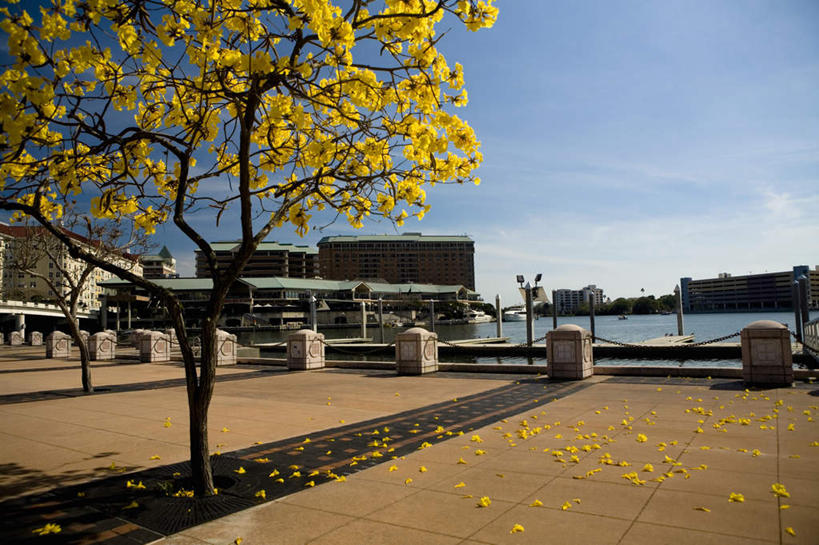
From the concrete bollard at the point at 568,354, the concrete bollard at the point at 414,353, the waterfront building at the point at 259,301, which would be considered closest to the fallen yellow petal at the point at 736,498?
the concrete bollard at the point at 568,354

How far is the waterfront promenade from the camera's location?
4.58 m

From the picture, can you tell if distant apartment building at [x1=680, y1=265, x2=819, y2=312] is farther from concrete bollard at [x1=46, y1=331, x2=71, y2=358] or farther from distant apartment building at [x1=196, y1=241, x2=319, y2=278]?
concrete bollard at [x1=46, y1=331, x2=71, y2=358]

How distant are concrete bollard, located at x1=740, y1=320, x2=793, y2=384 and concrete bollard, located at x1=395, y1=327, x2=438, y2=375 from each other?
8853mm

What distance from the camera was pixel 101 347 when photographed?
28.7 meters

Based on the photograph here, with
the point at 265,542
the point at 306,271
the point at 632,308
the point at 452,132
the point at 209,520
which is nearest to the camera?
the point at 265,542

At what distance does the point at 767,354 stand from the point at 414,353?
961cm

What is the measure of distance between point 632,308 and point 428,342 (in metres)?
193

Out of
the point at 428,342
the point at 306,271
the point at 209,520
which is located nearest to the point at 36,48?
the point at 209,520

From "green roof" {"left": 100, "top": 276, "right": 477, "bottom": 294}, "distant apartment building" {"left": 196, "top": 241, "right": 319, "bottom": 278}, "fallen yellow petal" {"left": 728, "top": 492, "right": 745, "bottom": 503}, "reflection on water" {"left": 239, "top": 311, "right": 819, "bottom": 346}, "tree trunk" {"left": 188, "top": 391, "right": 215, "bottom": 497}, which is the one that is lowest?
"reflection on water" {"left": 239, "top": 311, "right": 819, "bottom": 346}

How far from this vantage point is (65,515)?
5.12m

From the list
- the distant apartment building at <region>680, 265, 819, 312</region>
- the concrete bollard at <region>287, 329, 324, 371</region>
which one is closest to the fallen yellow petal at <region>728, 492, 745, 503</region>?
the concrete bollard at <region>287, 329, 324, 371</region>

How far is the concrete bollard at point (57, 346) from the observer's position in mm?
30922

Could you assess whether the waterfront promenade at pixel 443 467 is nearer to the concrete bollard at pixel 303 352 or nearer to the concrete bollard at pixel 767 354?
the concrete bollard at pixel 767 354

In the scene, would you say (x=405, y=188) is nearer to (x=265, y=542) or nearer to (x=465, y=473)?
(x=465, y=473)
